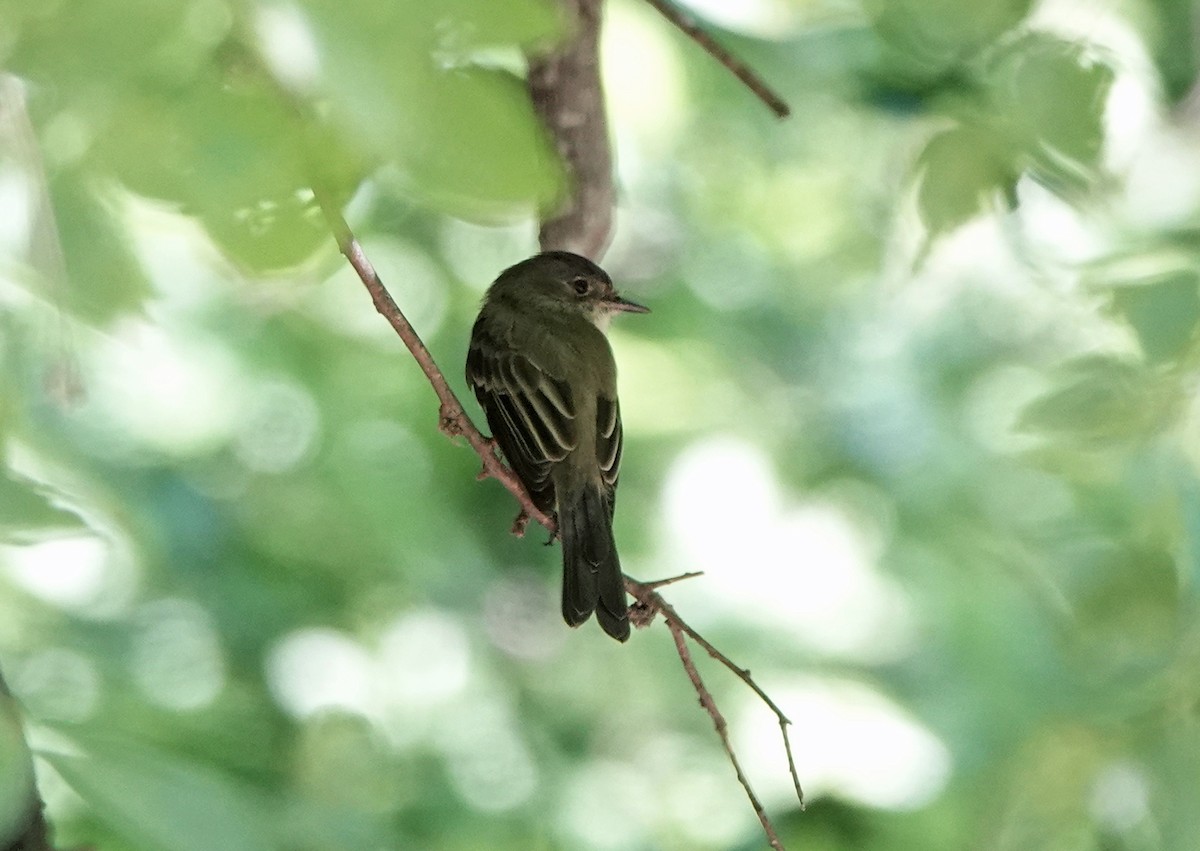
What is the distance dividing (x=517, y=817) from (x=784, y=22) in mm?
2511

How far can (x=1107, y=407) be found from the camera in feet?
5.74

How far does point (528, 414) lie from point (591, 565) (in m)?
0.50

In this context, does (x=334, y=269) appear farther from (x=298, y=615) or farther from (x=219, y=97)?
(x=298, y=615)

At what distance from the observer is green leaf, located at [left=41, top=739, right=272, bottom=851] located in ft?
3.25

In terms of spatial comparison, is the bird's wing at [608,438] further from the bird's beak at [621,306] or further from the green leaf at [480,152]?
the green leaf at [480,152]

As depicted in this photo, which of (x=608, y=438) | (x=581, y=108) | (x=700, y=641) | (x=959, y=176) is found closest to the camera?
(x=959, y=176)

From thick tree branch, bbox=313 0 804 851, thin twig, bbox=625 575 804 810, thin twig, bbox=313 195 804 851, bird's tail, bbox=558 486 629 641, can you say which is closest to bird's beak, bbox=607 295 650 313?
thick tree branch, bbox=313 0 804 851

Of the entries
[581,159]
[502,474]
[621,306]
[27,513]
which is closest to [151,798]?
[27,513]

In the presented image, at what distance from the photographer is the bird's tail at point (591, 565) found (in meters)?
2.46

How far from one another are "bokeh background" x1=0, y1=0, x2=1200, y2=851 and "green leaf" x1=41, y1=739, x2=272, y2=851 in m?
0.80

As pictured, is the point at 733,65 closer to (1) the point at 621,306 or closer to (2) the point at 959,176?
(2) the point at 959,176

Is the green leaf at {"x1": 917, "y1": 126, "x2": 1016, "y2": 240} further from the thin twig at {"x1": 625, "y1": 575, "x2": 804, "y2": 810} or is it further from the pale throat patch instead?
the pale throat patch

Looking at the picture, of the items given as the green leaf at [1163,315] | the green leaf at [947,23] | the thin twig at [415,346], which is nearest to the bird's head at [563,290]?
the thin twig at [415,346]

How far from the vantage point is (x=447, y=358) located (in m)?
4.46
